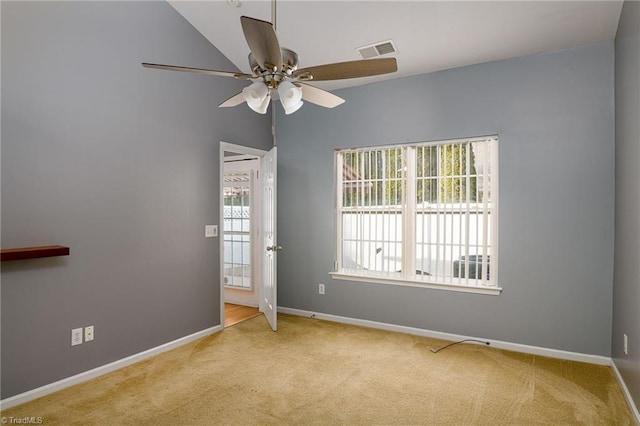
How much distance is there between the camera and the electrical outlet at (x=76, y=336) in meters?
2.69

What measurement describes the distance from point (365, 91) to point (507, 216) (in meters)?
1.96

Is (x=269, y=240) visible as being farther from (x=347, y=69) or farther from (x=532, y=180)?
(x=532, y=180)

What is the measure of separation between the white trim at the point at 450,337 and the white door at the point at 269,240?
476mm

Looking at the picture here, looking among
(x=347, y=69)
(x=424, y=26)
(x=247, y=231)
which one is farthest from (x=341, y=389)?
(x=424, y=26)

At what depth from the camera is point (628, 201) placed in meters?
2.42

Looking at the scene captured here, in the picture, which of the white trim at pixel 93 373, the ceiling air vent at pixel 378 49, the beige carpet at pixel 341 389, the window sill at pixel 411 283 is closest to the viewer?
the beige carpet at pixel 341 389

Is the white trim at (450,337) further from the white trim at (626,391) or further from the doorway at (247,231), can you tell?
the doorway at (247,231)

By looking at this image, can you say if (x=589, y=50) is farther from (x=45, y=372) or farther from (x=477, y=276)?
(x=45, y=372)

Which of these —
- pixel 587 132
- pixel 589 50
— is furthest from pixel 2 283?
pixel 589 50

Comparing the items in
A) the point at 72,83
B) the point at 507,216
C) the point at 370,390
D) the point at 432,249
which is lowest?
the point at 370,390

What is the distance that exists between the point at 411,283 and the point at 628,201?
1.93m

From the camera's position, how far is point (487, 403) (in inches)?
96.1

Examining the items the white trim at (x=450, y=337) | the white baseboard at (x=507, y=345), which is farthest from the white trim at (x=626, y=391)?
the white trim at (x=450, y=337)

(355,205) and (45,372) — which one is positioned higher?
(355,205)
